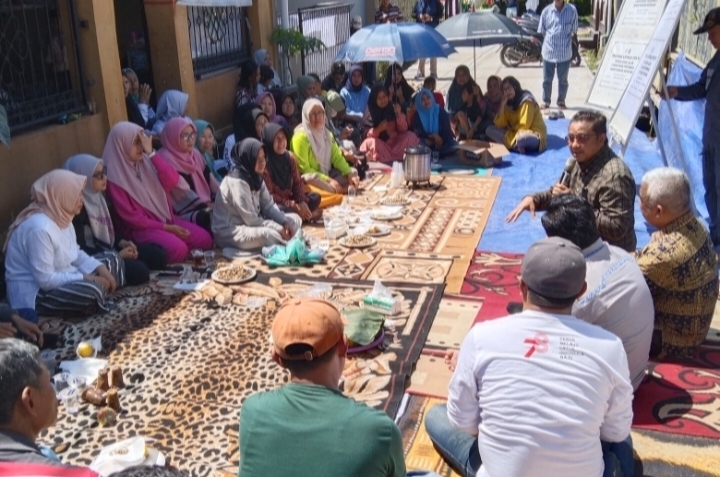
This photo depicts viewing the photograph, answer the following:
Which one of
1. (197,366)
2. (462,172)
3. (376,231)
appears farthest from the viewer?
(462,172)

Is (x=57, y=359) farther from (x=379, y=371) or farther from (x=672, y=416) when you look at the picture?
(x=672, y=416)

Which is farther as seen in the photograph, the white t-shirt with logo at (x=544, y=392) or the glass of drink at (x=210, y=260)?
the glass of drink at (x=210, y=260)

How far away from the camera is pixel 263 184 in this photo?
6242 mm

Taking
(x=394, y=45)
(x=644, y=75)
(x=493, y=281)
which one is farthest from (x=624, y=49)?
(x=394, y=45)

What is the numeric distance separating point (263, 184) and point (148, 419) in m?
2.94

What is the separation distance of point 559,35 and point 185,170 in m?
6.86

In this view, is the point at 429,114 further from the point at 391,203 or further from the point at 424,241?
the point at 424,241

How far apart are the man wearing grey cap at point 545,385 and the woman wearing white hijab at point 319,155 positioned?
5089 mm

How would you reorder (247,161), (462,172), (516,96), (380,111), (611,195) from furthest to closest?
1. (516,96)
2. (380,111)
3. (462,172)
4. (247,161)
5. (611,195)

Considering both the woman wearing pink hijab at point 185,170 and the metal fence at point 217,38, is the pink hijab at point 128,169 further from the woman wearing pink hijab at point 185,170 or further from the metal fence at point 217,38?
the metal fence at point 217,38

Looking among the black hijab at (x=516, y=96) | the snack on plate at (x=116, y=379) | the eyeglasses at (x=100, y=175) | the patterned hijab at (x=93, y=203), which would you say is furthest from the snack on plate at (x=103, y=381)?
the black hijab at (x=516, y=96)

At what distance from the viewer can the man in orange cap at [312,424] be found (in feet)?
6.30

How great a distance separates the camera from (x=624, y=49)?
253 inches

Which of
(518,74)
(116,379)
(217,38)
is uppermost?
(217,38)
